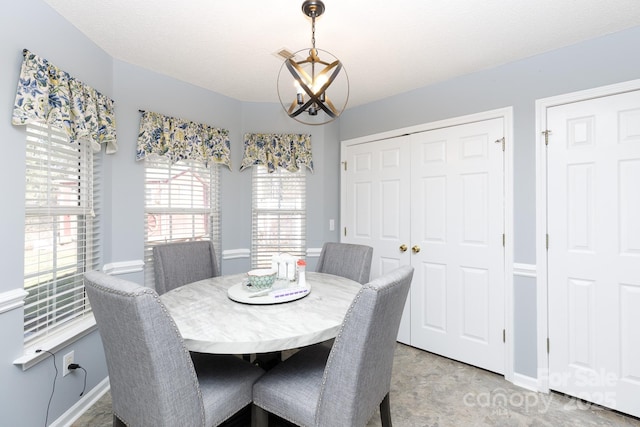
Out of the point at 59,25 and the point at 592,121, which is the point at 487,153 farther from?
the point at 59,25

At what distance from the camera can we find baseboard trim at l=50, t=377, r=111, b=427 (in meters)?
1.74

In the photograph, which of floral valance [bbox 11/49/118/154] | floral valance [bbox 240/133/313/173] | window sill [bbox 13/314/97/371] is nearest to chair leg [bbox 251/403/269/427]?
window sill [bbox 13/314/97/371]

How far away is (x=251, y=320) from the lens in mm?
1418

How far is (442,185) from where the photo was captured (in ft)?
8.74

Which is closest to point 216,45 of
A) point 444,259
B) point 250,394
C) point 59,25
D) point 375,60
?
point 59,25

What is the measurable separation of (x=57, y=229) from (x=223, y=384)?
1.44 metres

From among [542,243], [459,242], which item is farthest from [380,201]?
[542,243]

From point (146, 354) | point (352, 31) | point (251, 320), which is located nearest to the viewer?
point (146, 354)

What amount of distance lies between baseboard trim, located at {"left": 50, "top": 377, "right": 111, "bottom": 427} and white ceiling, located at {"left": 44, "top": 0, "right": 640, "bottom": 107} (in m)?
2.36

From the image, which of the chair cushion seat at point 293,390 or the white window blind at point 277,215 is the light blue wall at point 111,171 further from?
the chair cushion seat at point 293,390

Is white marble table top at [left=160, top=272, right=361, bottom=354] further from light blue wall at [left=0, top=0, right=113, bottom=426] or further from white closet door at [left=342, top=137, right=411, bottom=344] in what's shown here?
white closet door at [left=342, top=137, right=411, bottom=344]

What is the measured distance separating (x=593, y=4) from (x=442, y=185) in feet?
4.66

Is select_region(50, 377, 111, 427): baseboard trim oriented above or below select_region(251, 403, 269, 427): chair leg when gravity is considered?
below

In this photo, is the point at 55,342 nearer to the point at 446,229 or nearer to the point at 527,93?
the point at 446,229
